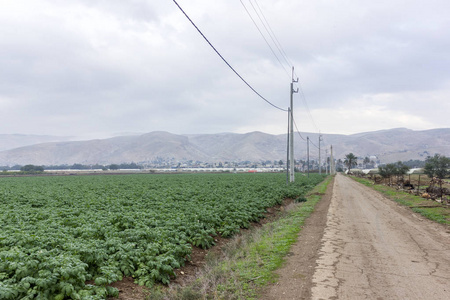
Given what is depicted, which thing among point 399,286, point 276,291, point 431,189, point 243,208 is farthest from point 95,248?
point 431,189

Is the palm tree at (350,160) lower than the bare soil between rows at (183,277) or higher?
higher

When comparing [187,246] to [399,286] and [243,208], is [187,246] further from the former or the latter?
[243,208]

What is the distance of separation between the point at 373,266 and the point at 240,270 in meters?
3.53

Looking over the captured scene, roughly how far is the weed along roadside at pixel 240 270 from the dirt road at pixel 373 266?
41cm

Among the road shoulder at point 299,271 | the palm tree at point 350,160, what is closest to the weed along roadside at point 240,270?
the road shoulder at point 299,271

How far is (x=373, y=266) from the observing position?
912 cm

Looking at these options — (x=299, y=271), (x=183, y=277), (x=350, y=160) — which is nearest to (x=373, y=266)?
(x=299, y=271)

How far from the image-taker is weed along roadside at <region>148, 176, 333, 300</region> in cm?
738

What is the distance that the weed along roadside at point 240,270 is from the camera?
7378 millimetres

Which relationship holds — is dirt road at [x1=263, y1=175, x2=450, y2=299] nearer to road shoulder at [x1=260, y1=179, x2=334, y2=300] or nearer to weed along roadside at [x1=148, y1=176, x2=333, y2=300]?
road shoulder at [x1=260, y1=179, x2=334, y2=300]

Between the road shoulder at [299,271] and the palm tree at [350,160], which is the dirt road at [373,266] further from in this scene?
the palm tree at [350,160]

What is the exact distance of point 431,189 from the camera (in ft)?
105

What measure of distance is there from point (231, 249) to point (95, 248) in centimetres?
495

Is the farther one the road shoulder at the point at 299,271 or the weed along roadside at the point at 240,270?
the weed along roadside at the point at 240,270
